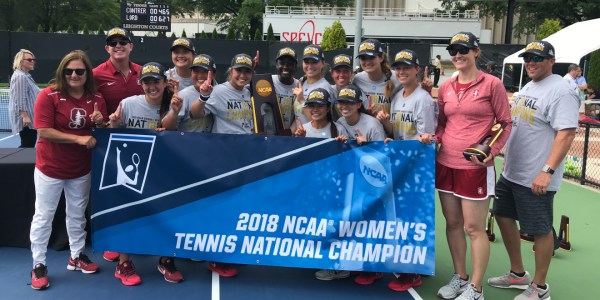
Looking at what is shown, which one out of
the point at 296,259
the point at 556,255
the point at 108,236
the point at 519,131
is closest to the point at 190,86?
the point at 108,236

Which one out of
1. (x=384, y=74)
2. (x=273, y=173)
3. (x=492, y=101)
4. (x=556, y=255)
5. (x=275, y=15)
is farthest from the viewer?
(x=275, y=15)

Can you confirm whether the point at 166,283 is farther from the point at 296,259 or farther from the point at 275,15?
the point at 275,15

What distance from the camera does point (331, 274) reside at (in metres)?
4.94

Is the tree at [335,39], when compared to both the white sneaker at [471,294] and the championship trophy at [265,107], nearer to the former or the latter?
the championship trophy at [265,107]

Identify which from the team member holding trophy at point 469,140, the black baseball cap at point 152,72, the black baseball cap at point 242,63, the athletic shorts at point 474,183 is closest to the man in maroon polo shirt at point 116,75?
the black baseball cap at point 152,72

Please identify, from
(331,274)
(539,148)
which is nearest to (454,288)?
(331,274)

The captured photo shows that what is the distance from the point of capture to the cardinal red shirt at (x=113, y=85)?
4.85 metres

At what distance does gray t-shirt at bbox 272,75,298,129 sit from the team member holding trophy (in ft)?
5.06

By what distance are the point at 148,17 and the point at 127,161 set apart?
2217 cm

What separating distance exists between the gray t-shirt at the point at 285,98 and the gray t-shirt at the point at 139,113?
1248 millimetres

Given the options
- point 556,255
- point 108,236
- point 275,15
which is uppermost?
point 275,15

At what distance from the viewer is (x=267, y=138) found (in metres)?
4.57

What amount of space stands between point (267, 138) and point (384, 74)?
1389 millimetres

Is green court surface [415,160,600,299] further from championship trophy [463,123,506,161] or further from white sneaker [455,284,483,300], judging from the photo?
championship trophy [463,123,506,161]
